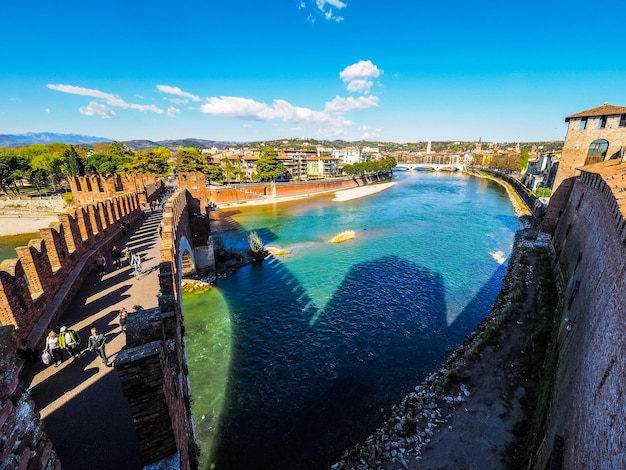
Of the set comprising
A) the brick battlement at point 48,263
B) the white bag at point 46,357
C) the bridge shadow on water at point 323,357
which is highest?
the brick battlement at point 48,263

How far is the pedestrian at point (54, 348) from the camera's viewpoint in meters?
7.11

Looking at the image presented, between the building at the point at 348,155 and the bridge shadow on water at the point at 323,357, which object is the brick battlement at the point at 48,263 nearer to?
the bridge shadow on water at the point at 323,357

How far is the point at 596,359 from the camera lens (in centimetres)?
678

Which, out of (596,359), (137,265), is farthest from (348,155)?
(596,359)

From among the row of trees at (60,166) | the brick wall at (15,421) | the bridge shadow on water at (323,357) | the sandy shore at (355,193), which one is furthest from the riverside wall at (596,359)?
the row of trees at (60,166)

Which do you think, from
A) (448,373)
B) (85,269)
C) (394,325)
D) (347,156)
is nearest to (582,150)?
(394,325)

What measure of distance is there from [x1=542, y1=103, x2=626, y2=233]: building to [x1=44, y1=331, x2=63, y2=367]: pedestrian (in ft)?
107

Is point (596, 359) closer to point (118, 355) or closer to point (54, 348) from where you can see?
point (118, 355)

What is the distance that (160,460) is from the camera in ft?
15.1

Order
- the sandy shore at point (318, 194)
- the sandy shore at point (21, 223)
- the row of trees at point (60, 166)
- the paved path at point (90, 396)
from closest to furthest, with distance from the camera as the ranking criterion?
1. the paved path at point (90, 396)
2. the sandy shore at point (21, 223)
3. the row of trees at point (60, 166)
4. the sandy shore at point (318, 194)

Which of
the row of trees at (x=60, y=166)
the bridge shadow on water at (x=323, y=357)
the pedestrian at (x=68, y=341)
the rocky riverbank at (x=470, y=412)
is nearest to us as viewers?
the pedestrian at (x=68, y=341)

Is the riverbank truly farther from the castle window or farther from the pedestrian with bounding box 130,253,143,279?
the castle window

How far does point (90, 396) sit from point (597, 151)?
35.8 m

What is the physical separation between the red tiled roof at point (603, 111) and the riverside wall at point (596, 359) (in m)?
13.7
